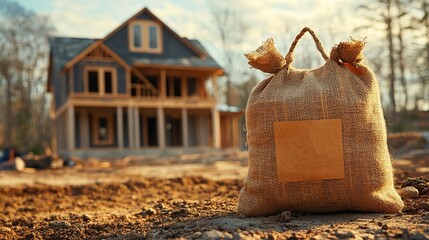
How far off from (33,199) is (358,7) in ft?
73.8

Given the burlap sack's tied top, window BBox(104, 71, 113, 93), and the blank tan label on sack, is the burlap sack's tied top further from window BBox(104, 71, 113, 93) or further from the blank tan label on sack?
window BBox(104, 71, 113, 93)

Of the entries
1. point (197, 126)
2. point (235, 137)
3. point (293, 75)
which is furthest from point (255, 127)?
point (235, 137)

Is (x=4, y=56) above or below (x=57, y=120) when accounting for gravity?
above

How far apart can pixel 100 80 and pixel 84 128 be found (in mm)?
2787

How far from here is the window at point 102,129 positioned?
24734 millimetres

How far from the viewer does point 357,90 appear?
133 inches

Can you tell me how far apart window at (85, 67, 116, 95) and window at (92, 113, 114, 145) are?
1373mm

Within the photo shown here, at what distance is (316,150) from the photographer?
3.24 m

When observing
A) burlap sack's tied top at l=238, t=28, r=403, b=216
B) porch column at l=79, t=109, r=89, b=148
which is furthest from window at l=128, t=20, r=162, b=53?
burlap sack's tied top at l=238, t=28, r=403, b=216

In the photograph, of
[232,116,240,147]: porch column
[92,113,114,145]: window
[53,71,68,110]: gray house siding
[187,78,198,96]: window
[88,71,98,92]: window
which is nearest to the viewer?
[88,71,98,92]: window

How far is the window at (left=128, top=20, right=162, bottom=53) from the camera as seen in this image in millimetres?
25500

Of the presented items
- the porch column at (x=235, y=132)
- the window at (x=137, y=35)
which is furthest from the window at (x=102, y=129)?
the porch column at (x=235, y=132)

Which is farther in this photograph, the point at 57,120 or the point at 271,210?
the point at 57,120

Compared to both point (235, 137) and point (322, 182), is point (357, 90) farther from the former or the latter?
point (235, 137)
